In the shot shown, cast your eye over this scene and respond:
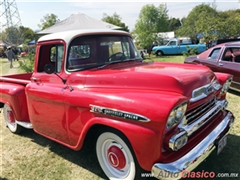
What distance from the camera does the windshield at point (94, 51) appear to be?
3.21m

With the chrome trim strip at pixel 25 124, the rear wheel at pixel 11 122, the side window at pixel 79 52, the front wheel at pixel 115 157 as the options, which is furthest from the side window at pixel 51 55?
the rear wheel at pixel 11 122

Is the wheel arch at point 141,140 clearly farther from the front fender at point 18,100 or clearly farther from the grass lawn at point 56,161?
the front fender at point 18,100

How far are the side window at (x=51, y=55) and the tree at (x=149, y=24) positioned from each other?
18228mm

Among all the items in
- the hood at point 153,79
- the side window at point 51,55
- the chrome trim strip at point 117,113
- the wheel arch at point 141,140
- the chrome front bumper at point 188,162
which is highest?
the side window at point 51,55

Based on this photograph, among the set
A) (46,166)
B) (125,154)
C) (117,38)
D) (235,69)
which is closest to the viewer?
(125,154)

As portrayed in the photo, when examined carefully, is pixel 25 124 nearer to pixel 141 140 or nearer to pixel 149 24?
pixel 141 140

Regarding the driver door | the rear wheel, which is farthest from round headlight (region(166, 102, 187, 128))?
the rear wheel

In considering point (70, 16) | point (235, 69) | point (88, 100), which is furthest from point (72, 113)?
point (70, 16)

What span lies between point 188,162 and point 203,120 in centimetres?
60

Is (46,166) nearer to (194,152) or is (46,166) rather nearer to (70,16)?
(194,152)

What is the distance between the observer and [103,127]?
270cm

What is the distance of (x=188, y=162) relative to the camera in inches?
87.7

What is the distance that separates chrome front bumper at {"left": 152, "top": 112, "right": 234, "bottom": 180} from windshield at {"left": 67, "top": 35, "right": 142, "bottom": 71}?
172cm

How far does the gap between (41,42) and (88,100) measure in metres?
1.60
